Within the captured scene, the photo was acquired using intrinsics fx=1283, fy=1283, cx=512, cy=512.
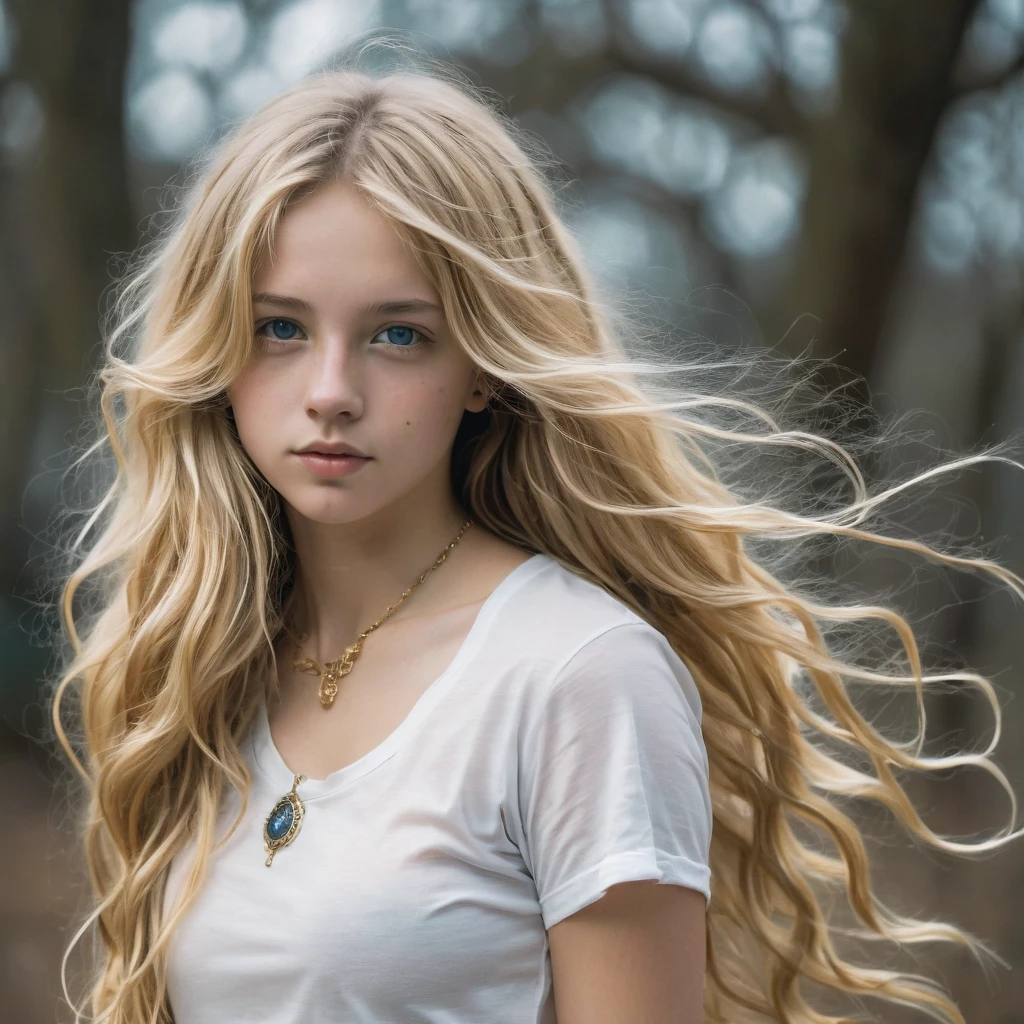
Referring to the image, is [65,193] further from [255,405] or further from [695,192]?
[255,405]

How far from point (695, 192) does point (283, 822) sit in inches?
94.3

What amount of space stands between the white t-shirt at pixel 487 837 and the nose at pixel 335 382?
315mm

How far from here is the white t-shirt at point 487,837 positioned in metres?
1.34

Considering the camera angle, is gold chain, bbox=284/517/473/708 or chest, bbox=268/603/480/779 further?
gold chain, bbox=284/517/473/708

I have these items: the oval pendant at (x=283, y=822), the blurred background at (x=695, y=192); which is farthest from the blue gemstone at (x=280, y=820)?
the blurred background at (x=695, y=192)

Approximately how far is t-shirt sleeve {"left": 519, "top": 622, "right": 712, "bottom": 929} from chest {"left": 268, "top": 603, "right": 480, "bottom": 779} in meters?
0.19

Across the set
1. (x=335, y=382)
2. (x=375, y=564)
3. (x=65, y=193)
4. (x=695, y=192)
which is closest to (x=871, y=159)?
(x=695, y=192)

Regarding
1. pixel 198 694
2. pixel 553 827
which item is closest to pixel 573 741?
pixel 553 827

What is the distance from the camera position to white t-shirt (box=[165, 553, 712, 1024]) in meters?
1.34

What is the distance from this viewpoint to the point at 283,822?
4.92 feet

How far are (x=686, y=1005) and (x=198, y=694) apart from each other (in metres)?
0.73

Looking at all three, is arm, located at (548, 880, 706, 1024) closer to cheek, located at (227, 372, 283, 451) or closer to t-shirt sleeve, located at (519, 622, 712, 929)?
t-shirt sleeve, located at (519, 622, 712, 929)

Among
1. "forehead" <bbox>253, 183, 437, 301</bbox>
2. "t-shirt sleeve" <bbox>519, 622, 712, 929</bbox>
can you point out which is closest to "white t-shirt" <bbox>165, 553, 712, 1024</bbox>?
"t-shirt sleeve" <bbox>519, 622, 712, 929</bbox>

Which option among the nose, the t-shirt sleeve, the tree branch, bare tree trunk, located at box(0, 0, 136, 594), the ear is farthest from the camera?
the tree branch
